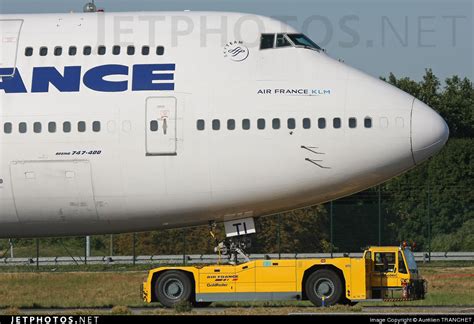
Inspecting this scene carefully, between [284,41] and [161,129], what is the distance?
13.2 feet

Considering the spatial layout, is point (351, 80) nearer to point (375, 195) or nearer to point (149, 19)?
point (149, 19)

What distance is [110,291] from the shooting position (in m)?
42.2

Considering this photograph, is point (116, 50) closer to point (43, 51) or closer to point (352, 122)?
point (43, 51)

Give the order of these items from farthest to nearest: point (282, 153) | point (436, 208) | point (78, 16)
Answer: point (436, 208), point (78, 16), point (282, 153)

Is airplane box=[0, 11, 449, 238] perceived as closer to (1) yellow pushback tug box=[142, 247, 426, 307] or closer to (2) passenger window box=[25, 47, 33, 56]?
(2) passenger window box=[25, 47, 33, 56]

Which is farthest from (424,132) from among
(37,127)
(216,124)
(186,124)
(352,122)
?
(37,127)

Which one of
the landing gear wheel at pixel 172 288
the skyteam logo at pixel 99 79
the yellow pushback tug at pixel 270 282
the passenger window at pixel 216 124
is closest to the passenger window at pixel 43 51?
the skyteam logo at pixel 99 79

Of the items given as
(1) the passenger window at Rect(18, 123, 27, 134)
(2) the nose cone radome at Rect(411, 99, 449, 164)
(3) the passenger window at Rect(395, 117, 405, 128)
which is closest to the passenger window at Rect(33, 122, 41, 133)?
(1) the passenger window at Rect(18, 123, 27, 134)

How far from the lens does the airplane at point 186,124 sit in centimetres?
3100

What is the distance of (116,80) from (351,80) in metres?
5.92

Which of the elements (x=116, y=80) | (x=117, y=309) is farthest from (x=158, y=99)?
A: (x=117, y=309)

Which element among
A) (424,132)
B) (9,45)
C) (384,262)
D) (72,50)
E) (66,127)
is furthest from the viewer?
(384,262)

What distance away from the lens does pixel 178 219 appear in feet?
105

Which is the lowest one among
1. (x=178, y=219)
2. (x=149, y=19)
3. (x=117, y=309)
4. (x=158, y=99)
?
(x=117, y=309)
